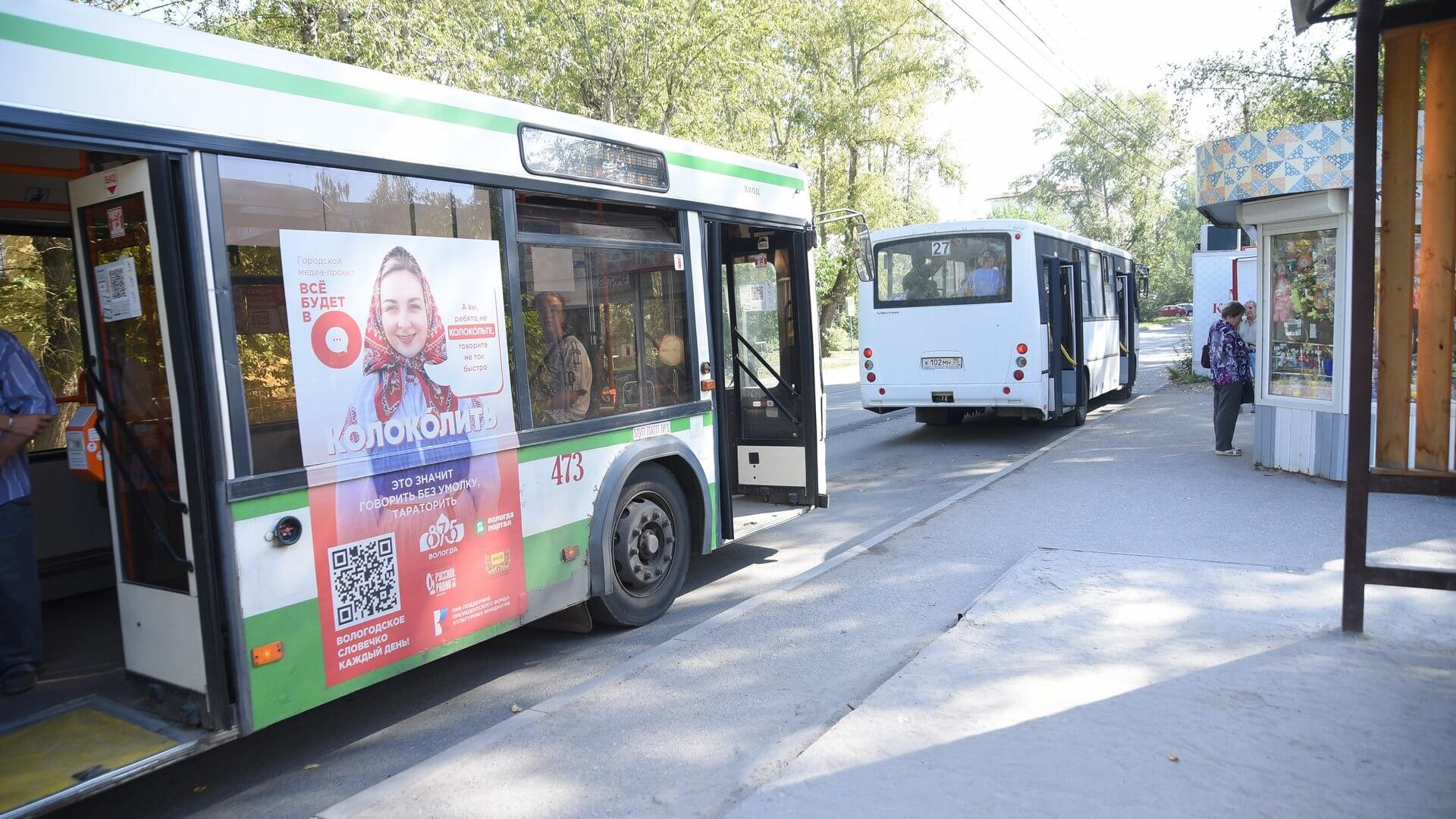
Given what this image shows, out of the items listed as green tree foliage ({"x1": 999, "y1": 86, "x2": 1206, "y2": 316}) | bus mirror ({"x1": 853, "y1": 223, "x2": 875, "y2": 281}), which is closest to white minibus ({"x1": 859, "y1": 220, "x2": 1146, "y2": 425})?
bus mirror ({"x1": 853, "y1": 223, "x2": 875, "y2": 281})

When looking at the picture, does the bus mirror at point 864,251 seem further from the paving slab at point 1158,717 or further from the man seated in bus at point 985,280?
the man seated in bus at point 985,280

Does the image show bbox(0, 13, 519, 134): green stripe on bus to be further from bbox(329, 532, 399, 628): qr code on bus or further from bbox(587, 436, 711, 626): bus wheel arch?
bbox(587, 436, 711, 626): bus wheel arch

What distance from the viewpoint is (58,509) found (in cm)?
574

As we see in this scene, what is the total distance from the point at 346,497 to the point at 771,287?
4592 mm

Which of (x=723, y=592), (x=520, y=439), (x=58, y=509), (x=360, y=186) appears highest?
(x=360, y=186)

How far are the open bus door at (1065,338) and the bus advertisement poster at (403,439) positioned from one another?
10271 mm

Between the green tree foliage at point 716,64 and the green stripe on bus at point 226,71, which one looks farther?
the green tree foliage at point 716,64

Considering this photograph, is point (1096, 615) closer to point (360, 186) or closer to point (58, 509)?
point (360, 186)

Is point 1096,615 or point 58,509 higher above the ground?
point 58,509

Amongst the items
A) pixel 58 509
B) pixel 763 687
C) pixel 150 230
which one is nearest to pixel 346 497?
pixel 150 230

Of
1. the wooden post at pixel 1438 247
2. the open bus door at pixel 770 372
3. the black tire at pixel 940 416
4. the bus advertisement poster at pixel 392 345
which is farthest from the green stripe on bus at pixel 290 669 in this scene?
the black tire at pixel 940 416

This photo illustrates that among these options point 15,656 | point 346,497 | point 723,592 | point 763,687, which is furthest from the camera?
point 723,592

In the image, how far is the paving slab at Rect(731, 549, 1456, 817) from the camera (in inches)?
134

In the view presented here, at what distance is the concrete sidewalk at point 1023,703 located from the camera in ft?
11.5
